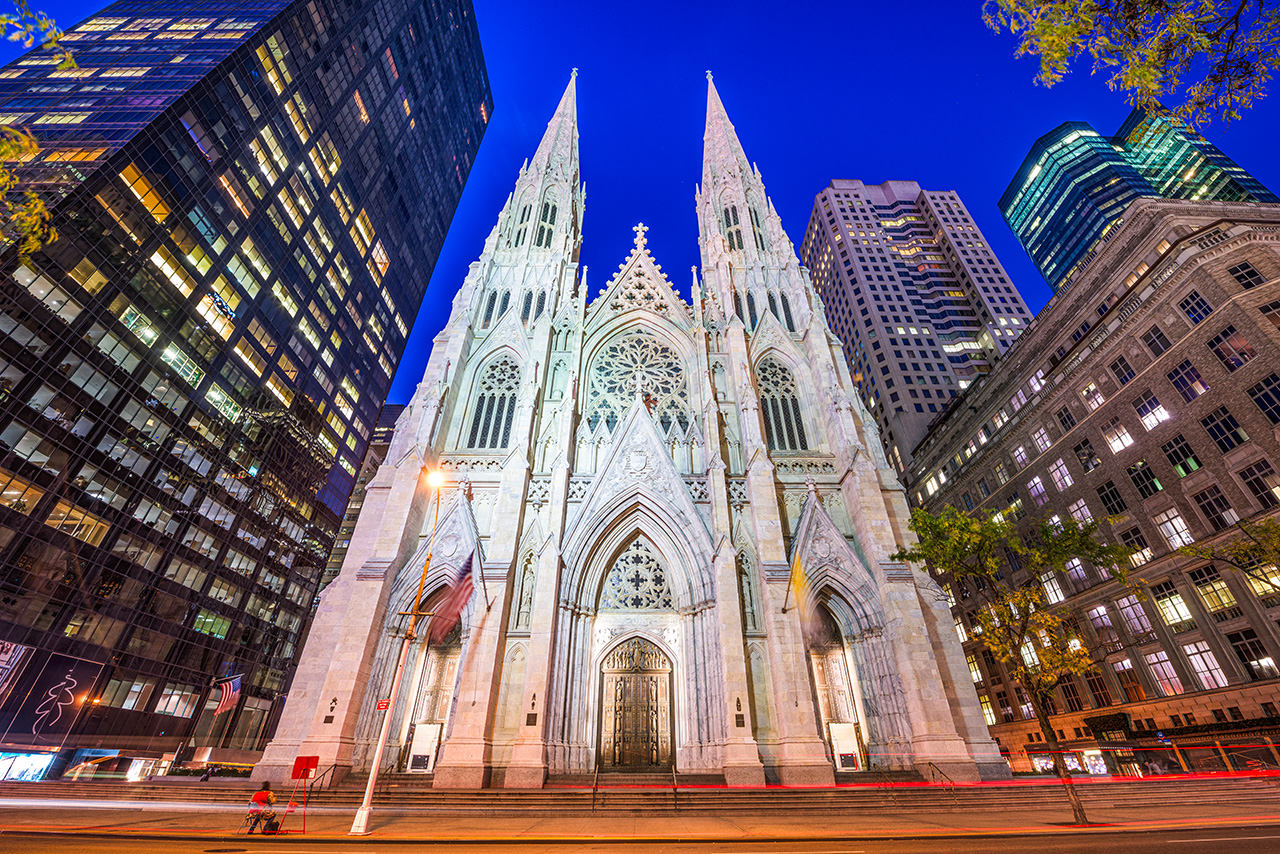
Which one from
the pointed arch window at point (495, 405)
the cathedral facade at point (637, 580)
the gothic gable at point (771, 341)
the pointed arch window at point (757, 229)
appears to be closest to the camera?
the cathedral facade at point (637, 580)

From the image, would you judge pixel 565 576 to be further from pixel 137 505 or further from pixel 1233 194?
pixel 1233 194

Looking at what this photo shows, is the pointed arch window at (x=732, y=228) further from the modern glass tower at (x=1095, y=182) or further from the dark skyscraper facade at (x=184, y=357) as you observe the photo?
the modern glass tower at (x=1095, y=182)

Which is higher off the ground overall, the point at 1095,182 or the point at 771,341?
the point at 1095,182

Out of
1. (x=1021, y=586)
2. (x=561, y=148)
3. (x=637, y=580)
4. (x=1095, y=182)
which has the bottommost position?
(x=1021, y=586)

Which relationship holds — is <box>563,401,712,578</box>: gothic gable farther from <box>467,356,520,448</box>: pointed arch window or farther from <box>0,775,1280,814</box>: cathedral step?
<box>0,775,1280,814</box>: cathedral step

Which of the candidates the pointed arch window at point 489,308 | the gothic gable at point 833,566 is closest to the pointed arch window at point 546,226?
the pointed arch window at point 489,308

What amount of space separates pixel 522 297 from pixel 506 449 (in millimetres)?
9981

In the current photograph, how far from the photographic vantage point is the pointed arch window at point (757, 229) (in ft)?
111

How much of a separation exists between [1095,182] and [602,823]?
9337 cm

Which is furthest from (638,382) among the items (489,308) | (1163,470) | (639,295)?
(1163,470)

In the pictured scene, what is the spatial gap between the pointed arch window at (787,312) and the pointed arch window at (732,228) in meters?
6.08

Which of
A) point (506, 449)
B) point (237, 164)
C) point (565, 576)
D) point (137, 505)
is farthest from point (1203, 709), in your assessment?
point (237, 164)

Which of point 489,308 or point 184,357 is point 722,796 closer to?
point 489,308

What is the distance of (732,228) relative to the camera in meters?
35.4
